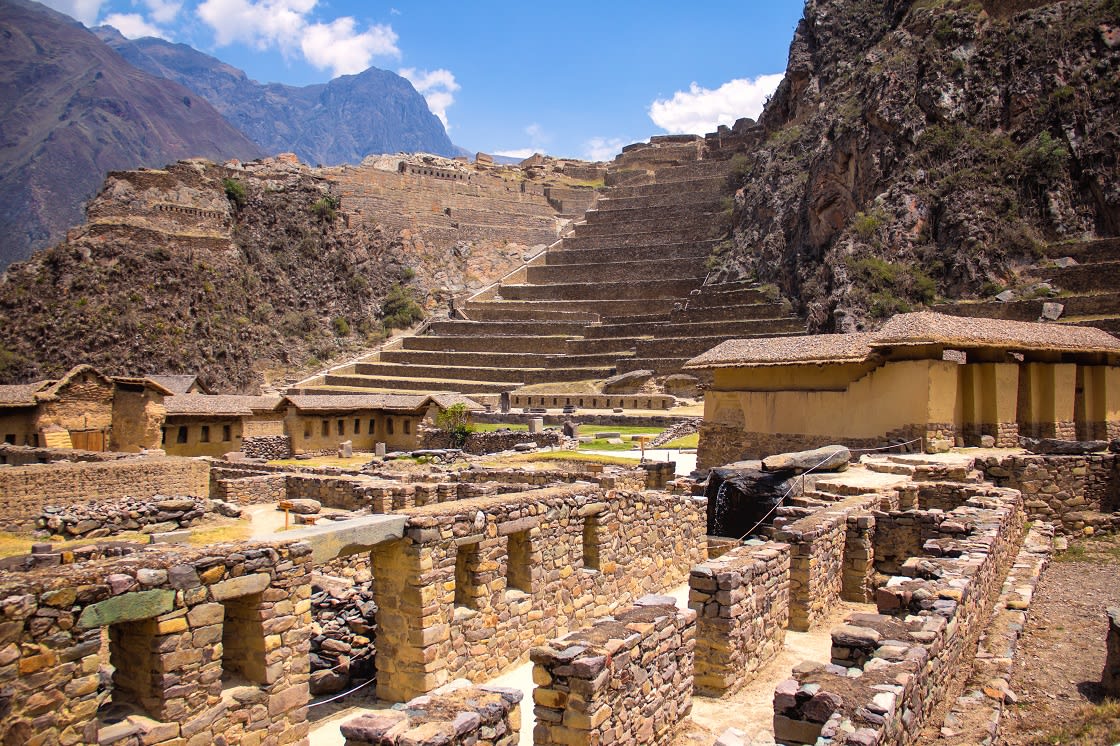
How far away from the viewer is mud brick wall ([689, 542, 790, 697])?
6816 millimetres

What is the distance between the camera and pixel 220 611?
5574mm

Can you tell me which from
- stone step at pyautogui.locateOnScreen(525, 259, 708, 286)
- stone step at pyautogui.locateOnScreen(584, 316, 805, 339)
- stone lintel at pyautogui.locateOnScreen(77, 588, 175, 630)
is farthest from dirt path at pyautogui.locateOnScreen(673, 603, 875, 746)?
stone step at pyautogui.locateOnScreen(525, 259, 708, 286)

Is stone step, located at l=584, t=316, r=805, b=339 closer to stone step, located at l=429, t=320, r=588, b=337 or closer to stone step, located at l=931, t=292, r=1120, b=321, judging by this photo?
stone step, located at l=429, t=320, r=588, b=337

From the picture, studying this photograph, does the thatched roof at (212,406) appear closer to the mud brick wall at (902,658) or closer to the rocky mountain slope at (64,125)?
the mud brick wall at (902,658)

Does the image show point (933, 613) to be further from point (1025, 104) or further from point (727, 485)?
point (1025, 104)

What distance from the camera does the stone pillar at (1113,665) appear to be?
6.98 metres

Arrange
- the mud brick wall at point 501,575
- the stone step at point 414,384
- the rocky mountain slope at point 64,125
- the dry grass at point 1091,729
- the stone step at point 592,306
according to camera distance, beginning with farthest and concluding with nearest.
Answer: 1. the rocky mountain slope at point 64,125
2. the stone step at point 592,306
3. the stone step at point 414,384
4. the mud brick wall at point 501,575
5. the dry grass at point 1091,729

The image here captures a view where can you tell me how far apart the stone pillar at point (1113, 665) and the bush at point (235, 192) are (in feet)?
226

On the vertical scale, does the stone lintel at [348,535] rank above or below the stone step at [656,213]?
below

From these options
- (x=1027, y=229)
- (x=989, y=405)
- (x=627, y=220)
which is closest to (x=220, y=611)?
(x=989, y=405)

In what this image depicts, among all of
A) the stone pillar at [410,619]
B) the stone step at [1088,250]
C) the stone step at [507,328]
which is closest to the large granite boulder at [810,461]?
the stone pillar at [410,619]

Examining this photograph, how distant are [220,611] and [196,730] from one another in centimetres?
Result: 76

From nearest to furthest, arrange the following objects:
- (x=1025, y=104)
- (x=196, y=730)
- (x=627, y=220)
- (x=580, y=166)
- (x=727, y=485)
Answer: (x=196, y=730), (x=727, y=485), (x=1025, y=104), (x=627, y=220), (x=580, y=166)

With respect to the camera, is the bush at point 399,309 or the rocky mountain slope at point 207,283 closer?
the rocky mountain slope at point 207,283
